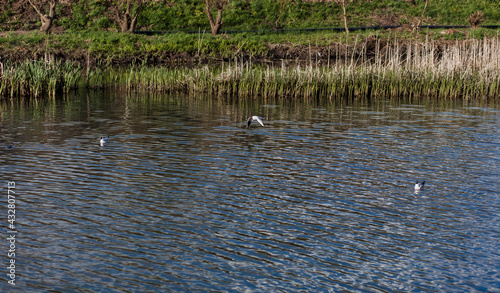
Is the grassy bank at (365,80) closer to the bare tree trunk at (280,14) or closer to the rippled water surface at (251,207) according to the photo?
the rippled water surface at (251,207)

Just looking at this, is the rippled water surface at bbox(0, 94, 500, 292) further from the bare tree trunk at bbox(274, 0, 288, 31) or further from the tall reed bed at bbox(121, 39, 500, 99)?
the bare tree trunk at bbox(274, 0, 288, 31)

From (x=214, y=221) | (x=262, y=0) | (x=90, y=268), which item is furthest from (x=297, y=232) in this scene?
(x=262, y=0)

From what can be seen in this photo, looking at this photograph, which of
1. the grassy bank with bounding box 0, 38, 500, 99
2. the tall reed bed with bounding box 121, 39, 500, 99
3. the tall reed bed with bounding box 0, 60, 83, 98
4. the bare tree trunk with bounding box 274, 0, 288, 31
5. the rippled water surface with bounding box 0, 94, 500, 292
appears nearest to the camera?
the rippled water surface with bounding box 0, 94, 500, 292

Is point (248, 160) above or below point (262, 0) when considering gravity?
below

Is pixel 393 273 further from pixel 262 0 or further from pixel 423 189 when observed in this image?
pixel 262 0

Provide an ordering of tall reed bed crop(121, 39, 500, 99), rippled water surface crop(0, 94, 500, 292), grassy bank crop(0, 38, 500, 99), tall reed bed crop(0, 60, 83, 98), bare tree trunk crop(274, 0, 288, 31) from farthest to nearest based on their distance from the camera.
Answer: bare tree trunk crop(274, 0, 288, 31)
tall reed bed crop(121, 39, 500, 99)
grassy bank crop(0, 38, 500, 99)
tall reed bed crop(0, 60, 83, 98)
rippled water surface crop(0, 94, 500, 292)

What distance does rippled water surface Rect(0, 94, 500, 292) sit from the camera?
6.40 m

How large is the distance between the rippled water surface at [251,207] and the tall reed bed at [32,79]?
14.6 feet

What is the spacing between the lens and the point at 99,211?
8.34 m

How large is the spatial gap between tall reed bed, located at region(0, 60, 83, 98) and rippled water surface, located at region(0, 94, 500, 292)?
4438 millimetres

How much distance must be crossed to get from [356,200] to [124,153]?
17.3 feet

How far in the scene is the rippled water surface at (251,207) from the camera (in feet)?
21.0

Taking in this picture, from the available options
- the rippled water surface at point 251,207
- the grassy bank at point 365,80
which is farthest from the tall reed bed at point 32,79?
the rippled water surface at point 251,207

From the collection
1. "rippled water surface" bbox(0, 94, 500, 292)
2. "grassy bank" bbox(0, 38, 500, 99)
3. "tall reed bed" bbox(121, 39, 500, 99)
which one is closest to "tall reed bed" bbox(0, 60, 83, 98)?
"grassy bank" bbox(0, 38, 500, 99)
